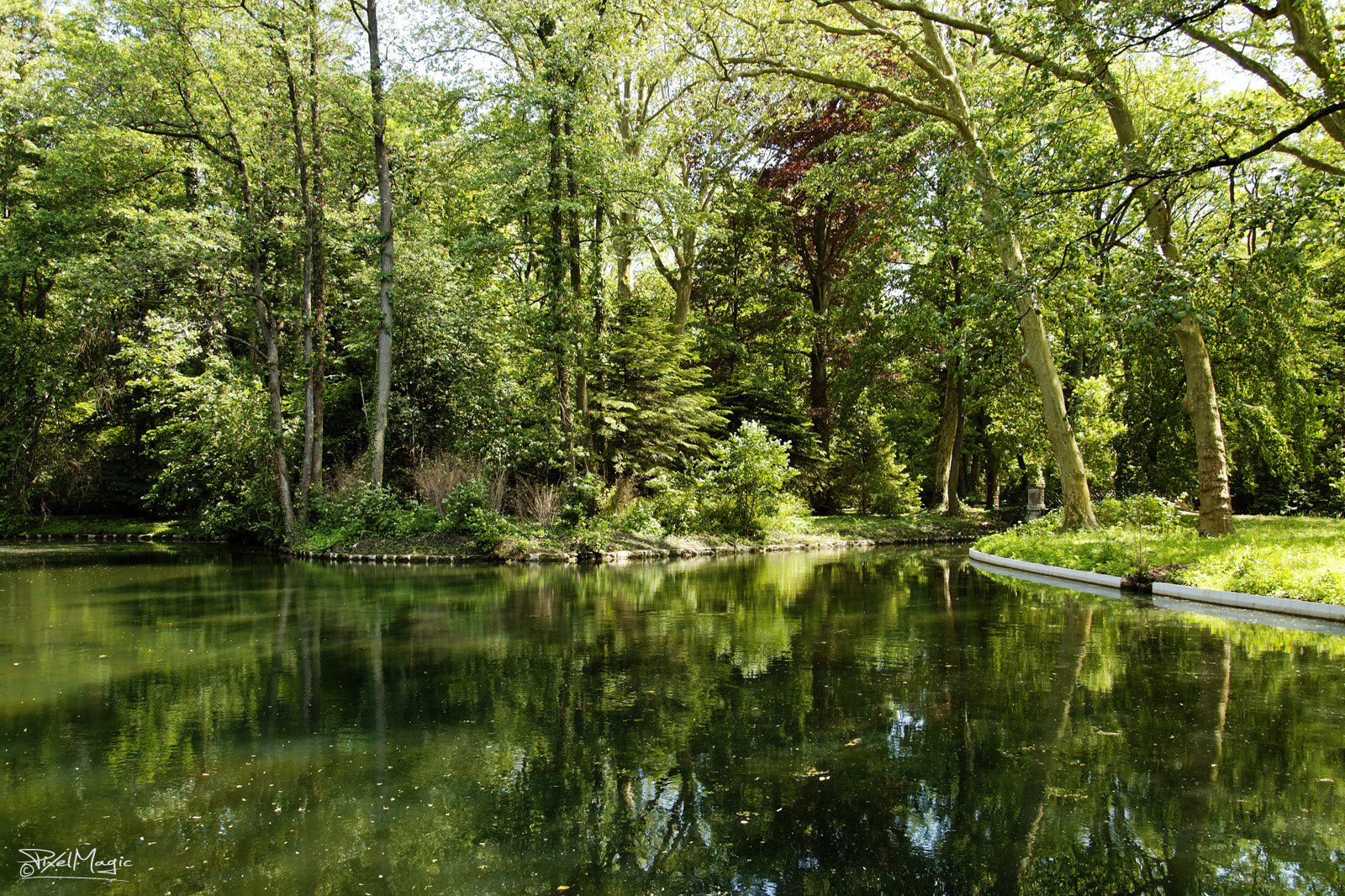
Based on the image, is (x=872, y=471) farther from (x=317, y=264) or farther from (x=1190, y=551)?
(x=317, y=264)

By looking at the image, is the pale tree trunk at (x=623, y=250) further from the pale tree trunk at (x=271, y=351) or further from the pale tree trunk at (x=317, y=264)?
the pale tree trunk at (x=271, y=351)

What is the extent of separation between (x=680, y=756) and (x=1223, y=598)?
8.17 m

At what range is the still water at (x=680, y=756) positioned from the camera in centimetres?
303

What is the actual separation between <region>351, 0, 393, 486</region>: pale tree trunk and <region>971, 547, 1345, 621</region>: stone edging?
14950 mm

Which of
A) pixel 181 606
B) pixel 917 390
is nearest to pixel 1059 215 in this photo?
pixel 181 606

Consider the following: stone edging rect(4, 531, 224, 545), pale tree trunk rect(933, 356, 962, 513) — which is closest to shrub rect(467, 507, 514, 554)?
stone edging rect(4, 531, 224, 545)

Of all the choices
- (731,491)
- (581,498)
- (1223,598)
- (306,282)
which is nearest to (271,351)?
(306,282)

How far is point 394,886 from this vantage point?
2906mm

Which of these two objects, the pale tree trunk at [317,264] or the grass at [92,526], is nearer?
the pale tree trunk at [317,264]

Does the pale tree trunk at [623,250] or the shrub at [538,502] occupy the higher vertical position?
the pale tree trunk at [623,250]

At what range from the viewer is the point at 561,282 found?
1795 cm

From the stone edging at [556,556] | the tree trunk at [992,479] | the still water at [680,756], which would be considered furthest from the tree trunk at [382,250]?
the tree trunk at [992,479]

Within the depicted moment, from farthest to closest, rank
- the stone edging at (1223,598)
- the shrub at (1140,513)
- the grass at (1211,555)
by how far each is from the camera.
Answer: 1. the shrub at (1140,513)
2. the grass at (1211,555)
3. the stone edging at (1223,598)

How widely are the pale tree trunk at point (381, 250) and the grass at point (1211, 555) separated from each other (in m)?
14.2
